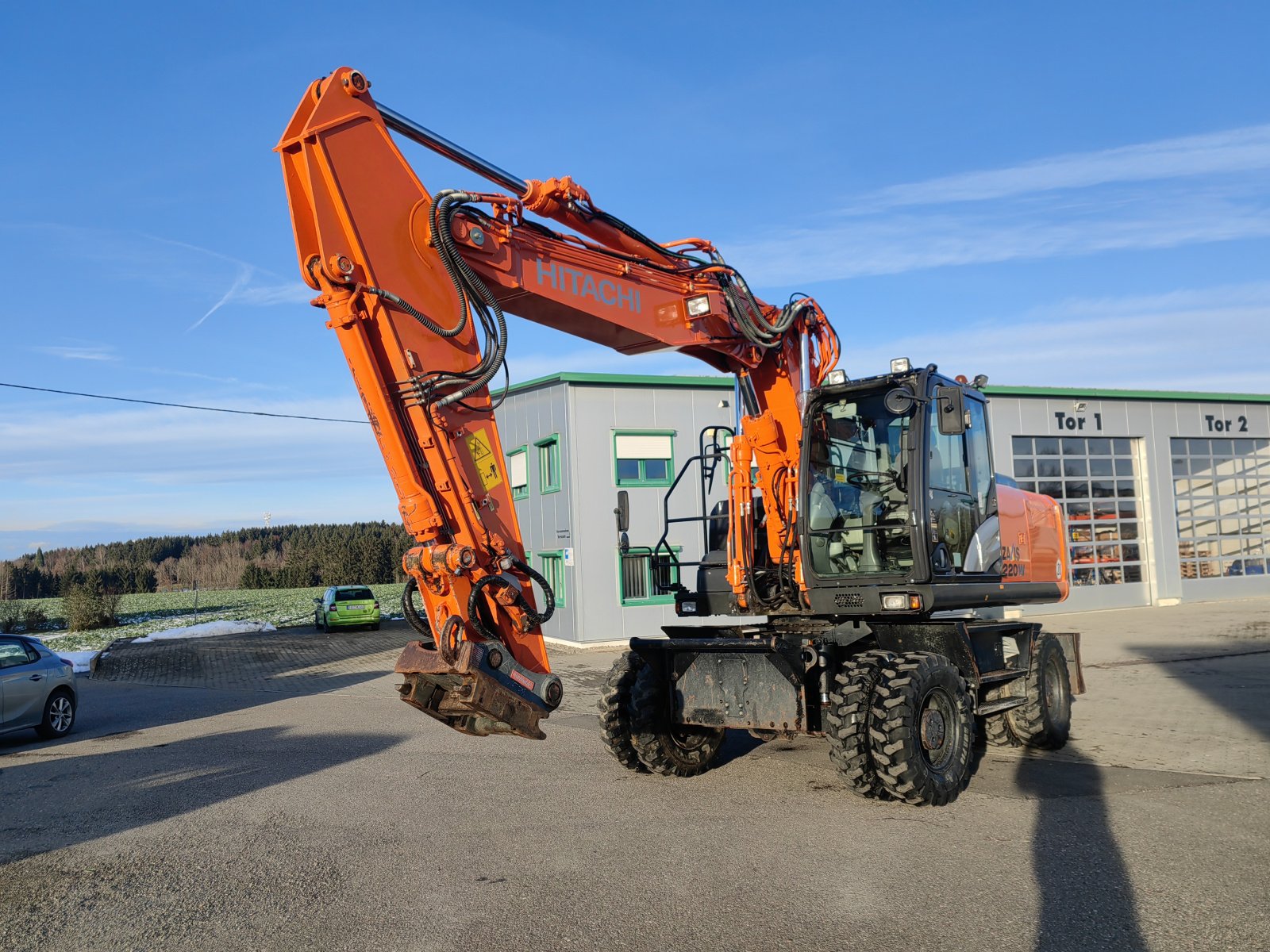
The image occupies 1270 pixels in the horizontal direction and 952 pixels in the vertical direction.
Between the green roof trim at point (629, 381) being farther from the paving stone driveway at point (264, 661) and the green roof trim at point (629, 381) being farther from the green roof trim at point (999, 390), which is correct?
the paving stone driveway at point (264, 661)

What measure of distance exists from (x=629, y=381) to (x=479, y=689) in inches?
718

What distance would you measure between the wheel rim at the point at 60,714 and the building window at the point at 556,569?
38.0 feet

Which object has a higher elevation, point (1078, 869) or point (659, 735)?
point (659, 735)

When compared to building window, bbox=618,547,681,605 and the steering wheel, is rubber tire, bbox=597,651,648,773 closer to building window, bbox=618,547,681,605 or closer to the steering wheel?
the steering wheel

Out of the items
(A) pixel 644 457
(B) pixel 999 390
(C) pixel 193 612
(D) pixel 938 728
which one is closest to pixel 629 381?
(A) pixel 644 457

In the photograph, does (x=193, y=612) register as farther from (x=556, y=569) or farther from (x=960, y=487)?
(x=960, y=487)

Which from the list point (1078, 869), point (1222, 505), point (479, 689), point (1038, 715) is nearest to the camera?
point (479, 689)

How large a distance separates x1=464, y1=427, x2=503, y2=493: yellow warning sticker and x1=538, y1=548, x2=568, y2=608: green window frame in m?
17.1

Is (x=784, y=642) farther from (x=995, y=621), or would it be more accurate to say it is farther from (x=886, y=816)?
(x=995, y=621)

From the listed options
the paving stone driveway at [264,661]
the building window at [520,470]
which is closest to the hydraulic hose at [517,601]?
the paving stone driveway at [264,661]

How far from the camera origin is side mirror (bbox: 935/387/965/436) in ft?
27.2

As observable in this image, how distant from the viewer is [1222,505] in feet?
101

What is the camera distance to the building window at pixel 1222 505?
30078 mm

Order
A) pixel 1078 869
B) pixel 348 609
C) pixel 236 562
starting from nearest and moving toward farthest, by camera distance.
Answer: pixel 1078 869
pixel 348 609
pixel 236 562
